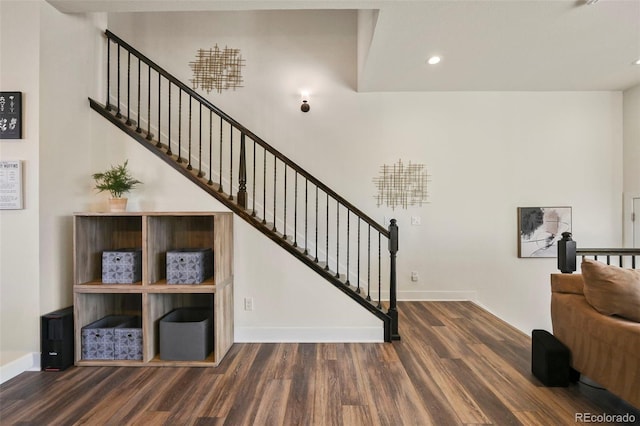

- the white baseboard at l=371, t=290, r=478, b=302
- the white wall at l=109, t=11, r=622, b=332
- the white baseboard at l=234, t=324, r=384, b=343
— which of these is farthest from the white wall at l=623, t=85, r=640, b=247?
Answer: the white baseboard at l=234, t=324, r=384, b=343

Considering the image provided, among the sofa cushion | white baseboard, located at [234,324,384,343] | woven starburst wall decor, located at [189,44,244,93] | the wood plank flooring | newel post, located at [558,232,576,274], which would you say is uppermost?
woven starburst wall decor, located at [189,44,244,93]

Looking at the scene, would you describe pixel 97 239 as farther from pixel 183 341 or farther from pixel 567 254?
pixel 567 254

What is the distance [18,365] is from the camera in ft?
8.44

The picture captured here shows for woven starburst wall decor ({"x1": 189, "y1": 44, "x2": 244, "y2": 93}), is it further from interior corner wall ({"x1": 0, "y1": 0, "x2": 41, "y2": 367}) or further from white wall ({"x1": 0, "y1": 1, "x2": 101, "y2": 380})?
interior corner wall ({"x1": 0, "y1": 0, "x2": 41, "y2": 367})

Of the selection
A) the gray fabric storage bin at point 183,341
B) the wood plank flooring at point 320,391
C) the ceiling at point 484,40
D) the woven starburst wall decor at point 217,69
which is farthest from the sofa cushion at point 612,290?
the woven starburst wall decor at point 217,69

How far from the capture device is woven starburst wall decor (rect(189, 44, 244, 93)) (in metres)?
4.52

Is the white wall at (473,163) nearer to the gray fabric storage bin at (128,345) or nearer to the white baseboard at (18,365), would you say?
the gray fabric storage bin at (128,345)

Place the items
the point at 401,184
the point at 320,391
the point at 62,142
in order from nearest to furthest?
the point at 320,391 → the point at 62,142 → the point at 401,184

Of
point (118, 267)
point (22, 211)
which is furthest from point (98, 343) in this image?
point (22, 211)

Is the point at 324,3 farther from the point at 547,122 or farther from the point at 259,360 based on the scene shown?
the point at 547,122

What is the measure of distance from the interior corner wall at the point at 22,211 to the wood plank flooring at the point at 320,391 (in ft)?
1.24

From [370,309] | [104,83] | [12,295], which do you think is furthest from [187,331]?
[104,83]

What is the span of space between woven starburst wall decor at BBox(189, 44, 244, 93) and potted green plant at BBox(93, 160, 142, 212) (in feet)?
6.35

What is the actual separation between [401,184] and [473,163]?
1091 millimetres
